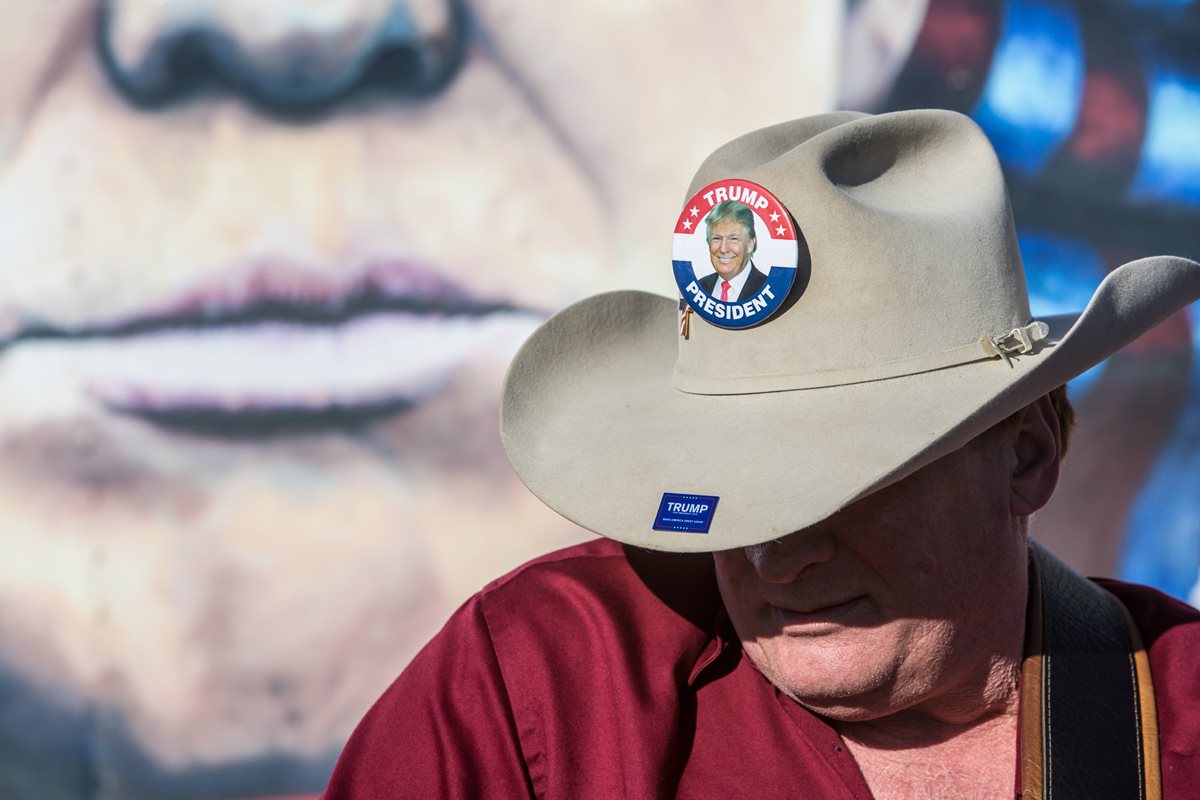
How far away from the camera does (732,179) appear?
1.31 m

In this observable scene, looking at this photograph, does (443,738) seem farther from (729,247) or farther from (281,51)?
(281,51)

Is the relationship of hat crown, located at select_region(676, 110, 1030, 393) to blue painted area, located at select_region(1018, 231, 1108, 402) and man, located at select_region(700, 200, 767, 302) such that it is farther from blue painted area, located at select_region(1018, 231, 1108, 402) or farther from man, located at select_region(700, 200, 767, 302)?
blue painted area, located at select_region(1018, 231, 1108, 402)

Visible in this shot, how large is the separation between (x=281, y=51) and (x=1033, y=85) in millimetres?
1771

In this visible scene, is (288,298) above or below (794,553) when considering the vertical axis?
above

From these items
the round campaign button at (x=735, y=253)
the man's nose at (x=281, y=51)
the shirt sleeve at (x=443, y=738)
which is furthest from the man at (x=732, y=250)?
the man's nose at (x=281, y=51)

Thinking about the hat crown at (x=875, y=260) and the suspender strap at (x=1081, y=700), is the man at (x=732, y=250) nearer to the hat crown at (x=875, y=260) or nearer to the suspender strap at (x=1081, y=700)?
the hat crown at (x=875, y=260)

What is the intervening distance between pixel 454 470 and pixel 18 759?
107 centimetres

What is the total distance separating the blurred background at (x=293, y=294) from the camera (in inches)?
97.2

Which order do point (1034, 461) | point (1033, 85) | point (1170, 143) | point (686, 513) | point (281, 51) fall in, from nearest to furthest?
point (686, 513), point (1034, 461), point (281, 51), point (1033, 85), point (1170, 143)

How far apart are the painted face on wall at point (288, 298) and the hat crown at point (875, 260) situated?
131 cm

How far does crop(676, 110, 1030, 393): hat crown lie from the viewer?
50.7 inches

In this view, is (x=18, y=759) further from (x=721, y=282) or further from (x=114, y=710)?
(x=721, y=282)

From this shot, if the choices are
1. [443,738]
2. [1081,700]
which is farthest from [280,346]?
[1081,700]

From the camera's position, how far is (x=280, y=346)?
2.56m
